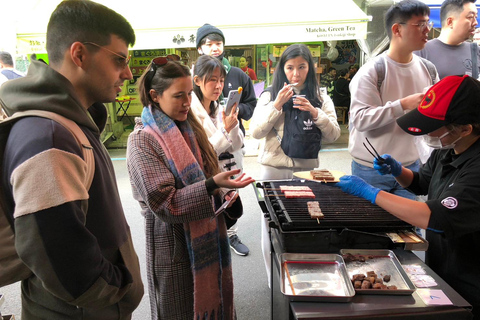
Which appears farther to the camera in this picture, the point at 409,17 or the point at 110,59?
the point at 409,17

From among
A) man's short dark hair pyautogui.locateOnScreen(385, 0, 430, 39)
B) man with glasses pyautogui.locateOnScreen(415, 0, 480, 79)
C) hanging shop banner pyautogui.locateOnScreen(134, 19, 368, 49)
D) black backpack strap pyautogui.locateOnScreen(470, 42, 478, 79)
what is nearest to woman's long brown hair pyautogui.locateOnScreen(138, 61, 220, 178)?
man's short dark hair pyautogui.locateOnScreen(385, 0, 430, 39)

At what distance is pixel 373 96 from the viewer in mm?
2416

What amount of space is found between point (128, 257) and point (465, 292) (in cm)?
142

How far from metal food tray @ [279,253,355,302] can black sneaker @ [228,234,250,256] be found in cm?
180

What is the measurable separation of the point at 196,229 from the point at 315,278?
596 millimetres

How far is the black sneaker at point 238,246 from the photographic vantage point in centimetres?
325

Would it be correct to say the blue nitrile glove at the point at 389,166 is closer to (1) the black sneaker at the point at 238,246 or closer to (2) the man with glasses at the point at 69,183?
(2) the man with glasses at the point at 69,183

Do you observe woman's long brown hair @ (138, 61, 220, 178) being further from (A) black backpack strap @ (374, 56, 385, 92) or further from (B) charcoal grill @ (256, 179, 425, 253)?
(A) black backpack strap @ (374, 56, 385, 92)

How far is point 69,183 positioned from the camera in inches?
36.3

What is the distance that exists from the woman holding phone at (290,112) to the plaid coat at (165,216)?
1.09 m

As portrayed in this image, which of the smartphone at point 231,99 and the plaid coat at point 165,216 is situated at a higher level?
the smartphone at point 231,99

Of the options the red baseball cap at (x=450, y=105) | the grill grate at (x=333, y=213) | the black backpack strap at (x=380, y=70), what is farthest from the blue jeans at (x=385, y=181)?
the red baseball cap at (x=450, y=105)

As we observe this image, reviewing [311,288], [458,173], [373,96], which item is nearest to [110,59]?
[311,288]

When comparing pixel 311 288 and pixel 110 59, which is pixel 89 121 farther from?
pixel 311 288
